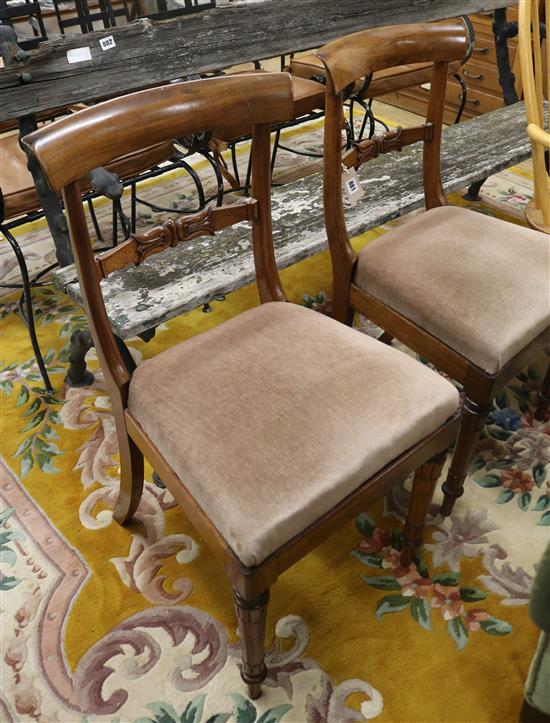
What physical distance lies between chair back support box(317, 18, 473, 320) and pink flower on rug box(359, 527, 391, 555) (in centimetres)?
47

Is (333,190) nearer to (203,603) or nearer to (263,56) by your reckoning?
(203,603)

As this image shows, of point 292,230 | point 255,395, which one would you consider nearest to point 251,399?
point 255,395

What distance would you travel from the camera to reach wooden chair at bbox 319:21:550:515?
1009 mm

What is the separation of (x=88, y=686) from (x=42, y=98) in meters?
1.31

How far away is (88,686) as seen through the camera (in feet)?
3.18

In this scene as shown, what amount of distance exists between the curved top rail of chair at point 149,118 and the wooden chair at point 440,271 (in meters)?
0.18

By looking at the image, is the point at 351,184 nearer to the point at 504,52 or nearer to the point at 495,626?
the point at 495,626

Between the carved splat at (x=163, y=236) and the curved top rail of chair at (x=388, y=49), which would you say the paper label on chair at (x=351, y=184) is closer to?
the curved top rail of chair at (x=388, y=49)

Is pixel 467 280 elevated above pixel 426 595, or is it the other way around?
pixel 467 280

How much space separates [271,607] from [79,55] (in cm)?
140

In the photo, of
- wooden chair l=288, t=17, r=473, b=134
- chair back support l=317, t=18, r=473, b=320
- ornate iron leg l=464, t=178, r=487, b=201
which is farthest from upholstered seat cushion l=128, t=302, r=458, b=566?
ornate iron leg l=464, t=178, r=487, b=201

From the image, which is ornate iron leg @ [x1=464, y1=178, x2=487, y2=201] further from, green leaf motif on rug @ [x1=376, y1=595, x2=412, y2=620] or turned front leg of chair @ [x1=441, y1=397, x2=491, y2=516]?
green leaf motif on rug @ [x1=376, y1=595, x2=412, y2=620]

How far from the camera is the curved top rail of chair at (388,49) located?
3.26ft

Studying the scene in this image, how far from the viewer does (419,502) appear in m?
1.02
